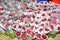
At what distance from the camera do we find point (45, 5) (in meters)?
2.70

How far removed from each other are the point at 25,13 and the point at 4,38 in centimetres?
59

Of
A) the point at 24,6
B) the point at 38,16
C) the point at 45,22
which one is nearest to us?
the point at 45,22

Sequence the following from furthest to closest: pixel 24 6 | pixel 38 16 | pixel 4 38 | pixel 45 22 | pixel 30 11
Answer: pixel 24 6 < pixel 30 11 < pixel 38 16 < pixel 45 22 < pixel 4 38

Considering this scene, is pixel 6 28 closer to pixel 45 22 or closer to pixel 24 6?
pixel 45 22

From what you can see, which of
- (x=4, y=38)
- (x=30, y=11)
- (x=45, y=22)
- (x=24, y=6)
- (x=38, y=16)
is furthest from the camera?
(x=24, y=6)

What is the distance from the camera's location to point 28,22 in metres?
1.94

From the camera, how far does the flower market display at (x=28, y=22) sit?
69.1 inches

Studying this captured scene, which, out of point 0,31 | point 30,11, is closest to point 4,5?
point 30,11

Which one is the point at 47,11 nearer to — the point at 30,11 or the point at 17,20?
the point at 30,11

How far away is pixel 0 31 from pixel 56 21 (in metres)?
0.66

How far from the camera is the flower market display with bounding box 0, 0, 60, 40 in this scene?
1.75 metres

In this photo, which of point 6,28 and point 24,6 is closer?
point 6,28

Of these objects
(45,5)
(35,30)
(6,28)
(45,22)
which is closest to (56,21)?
(45,22)

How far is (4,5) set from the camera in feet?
8.55
